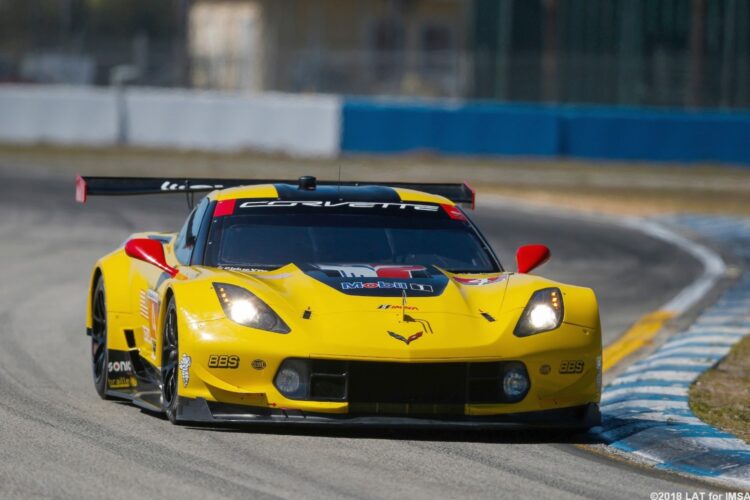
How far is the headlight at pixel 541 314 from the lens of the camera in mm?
7357

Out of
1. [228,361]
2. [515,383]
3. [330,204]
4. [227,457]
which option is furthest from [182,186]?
[227,457]

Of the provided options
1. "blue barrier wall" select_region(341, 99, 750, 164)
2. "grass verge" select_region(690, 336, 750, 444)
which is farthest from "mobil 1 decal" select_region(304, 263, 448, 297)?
"blue barrier wall" select_region(341, 99, 750, 164)

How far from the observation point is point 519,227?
21.4 metres

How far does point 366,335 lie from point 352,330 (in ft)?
0.23

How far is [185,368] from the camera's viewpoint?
7219 millimetres

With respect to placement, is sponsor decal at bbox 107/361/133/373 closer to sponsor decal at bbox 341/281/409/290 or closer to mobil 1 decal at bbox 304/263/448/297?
mobil 1 decal at bbox 304/263/448/297

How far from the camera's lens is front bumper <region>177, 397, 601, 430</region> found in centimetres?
704

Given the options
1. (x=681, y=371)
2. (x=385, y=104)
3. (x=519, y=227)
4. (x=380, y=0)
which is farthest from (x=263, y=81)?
(x=681, y=371)

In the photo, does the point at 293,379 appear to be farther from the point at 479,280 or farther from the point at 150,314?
the point at 150,314

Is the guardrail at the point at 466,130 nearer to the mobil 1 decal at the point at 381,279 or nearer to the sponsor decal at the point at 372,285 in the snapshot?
the mobil 1 decal at the point at 381,279

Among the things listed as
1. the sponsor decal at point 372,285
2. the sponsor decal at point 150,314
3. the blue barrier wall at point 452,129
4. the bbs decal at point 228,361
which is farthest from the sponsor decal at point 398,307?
the blue barrier wall at point 452,129

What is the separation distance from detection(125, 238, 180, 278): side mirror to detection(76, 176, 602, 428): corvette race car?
0.4 inches

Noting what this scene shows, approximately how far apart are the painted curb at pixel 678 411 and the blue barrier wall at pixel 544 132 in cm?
2170

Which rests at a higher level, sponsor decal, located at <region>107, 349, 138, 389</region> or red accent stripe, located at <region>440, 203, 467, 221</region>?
red accent stripe, located at <region>440, 203, 467, 221</region>
